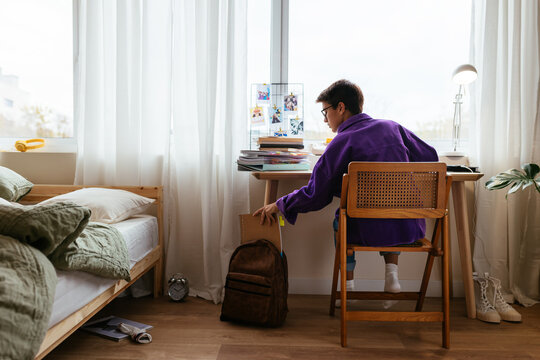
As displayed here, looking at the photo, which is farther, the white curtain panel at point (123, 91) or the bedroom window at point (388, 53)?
the bedroom window at point (388, 53)

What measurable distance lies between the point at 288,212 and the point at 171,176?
31.2 inches

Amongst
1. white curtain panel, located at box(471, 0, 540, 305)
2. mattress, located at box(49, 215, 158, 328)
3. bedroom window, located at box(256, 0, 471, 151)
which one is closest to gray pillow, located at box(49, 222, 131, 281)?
mattress, located at box(49, 215, 158, 328)

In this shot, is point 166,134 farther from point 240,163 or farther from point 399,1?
point 399,1

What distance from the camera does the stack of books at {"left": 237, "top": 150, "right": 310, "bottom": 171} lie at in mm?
2096

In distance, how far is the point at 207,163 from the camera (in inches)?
90.4

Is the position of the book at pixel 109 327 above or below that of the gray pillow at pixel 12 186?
below

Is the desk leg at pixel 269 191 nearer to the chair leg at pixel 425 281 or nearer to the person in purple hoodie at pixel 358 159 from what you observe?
the person in purple hoodie at pixel 358 159

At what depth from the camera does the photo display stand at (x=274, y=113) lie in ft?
7.90

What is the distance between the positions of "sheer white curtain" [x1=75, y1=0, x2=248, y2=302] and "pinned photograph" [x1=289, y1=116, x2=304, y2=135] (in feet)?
0.95

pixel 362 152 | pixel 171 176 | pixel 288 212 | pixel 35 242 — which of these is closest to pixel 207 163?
pixel 171 176

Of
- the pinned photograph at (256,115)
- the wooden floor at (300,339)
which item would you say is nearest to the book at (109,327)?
the wooden floor at (300,339)

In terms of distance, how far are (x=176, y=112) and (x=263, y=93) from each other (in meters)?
0.51

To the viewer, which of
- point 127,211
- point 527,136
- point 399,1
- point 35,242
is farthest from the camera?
point 399,1

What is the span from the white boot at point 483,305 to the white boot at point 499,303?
26mm
